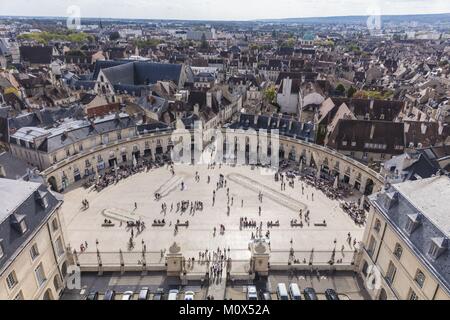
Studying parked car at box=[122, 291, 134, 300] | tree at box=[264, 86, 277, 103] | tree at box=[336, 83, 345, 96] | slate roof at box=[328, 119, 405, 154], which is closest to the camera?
parked car at box=[122, 291, 134, 300]

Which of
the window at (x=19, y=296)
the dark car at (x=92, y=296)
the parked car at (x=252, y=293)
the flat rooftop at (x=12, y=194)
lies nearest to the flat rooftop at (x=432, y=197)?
the parked car at (x=252, y=293)

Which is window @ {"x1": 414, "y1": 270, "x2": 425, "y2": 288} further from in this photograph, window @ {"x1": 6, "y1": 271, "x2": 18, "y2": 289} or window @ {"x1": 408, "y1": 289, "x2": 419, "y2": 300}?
window @ {"x1": 6, "y1": 271, "x2": 18, "y2": 289}

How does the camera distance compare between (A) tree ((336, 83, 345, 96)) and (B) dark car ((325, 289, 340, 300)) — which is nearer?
(B) dark car ((325, 289, 340, 300))

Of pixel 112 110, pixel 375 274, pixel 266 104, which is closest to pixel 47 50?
pixel 112 110

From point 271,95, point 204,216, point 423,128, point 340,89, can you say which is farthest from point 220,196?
point 340,89

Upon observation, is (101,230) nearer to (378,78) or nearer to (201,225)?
(201,225)

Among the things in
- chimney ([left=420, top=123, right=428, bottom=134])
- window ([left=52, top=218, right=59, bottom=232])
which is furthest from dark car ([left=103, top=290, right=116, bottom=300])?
chimney ([left=420, top=123, right=428, bottom=134])
